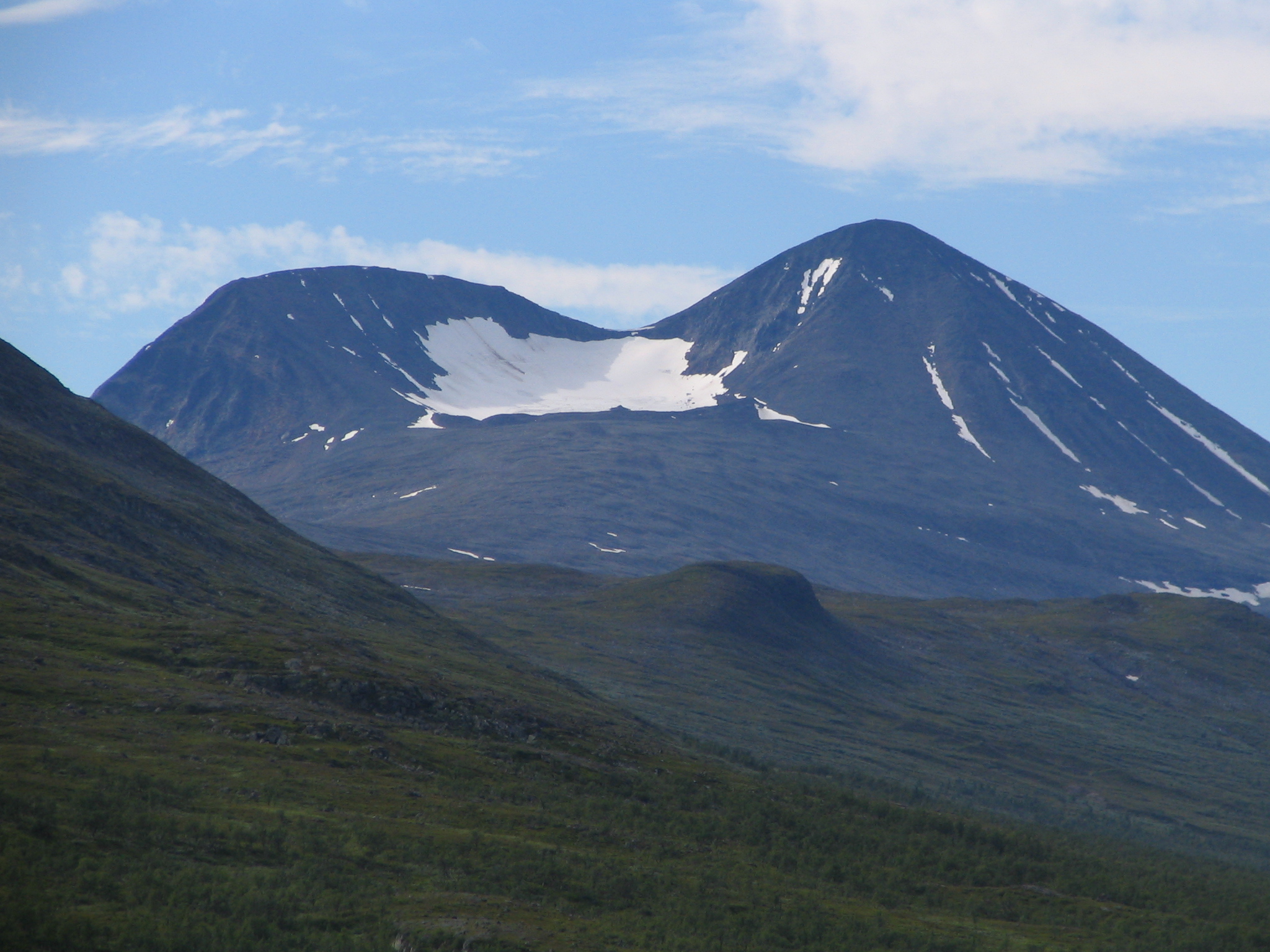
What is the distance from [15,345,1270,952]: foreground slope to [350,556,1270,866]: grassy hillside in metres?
39.2

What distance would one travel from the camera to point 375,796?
150ft

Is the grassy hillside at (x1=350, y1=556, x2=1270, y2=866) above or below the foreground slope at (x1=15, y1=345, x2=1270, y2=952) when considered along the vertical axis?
below

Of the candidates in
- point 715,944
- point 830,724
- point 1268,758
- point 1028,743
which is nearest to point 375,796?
point 715,944

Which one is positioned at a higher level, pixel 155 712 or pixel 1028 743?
pixel 155 712

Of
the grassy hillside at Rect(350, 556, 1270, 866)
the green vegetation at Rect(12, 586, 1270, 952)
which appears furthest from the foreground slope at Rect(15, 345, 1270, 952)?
the grassy hillside at Rect(350, 556, 1270, 866)

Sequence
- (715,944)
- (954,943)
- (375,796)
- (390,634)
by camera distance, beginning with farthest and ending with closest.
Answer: (390,634), (375,796), (954,943), (715,944)

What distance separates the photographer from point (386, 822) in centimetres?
4191

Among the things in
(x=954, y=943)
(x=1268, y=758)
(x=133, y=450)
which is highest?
(x=133, y=450)

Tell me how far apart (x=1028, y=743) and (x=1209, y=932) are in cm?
10476

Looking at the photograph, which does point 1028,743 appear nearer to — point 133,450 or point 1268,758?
point 1268,758

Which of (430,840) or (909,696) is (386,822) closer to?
(430,840)

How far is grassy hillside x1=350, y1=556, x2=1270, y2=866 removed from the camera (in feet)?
389

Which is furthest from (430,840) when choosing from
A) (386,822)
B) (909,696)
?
(909,696)

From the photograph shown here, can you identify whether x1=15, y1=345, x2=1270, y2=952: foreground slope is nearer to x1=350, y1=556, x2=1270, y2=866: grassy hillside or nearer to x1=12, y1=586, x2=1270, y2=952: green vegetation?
x1=12, y1=586, x2=1270, y2=952: green vegetation
